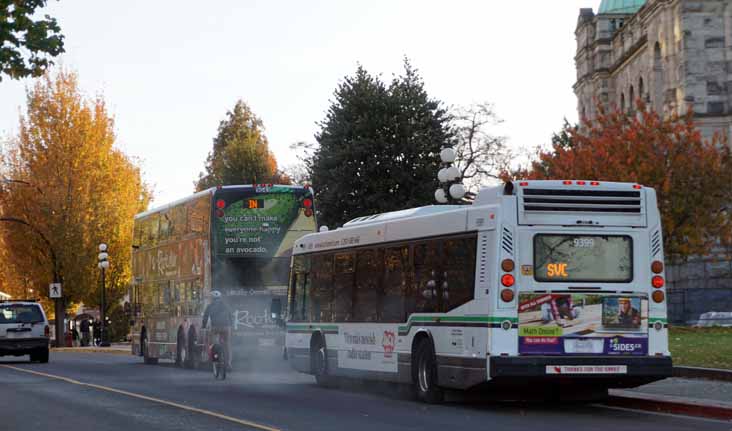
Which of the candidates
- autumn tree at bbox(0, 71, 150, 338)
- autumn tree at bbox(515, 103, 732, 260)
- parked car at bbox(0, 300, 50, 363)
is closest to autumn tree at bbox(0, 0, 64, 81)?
parked car at bbox(0, 300, 50, 363)

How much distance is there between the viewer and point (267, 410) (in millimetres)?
17953

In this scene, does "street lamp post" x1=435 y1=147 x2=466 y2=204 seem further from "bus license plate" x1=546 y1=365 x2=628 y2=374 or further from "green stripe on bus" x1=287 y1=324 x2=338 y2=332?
"bus license plate" x1=546 y1=365 x2=628 y2=374

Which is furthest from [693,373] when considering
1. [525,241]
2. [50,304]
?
[50,304]

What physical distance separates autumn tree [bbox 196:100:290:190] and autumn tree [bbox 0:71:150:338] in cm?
3011

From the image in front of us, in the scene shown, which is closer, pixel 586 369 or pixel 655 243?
pixel 586 369

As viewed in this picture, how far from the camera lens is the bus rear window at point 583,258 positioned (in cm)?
1764

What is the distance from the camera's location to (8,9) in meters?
21.9

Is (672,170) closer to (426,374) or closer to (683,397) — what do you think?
(426,374)

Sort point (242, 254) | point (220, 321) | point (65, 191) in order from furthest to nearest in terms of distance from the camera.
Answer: point (65, 191) → point (242, 254) → point (220, 321)

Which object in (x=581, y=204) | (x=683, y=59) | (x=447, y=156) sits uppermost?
(x=683, y=59)

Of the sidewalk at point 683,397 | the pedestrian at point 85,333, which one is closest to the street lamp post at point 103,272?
the pedestrian at point 85,333

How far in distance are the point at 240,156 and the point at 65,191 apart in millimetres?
40036

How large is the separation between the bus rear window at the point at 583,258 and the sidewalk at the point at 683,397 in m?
1.67

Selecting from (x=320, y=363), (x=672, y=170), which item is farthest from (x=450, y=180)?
(x=672, y=170)
